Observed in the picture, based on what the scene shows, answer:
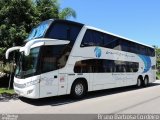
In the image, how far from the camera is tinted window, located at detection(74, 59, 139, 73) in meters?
13.4

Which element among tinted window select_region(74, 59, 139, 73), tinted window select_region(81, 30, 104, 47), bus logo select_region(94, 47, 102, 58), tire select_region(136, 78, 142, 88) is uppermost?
tinted window select_region(81, 30, 104, 47)

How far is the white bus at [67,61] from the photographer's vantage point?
36.6 ft

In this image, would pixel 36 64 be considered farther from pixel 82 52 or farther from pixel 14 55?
pixel 14 55

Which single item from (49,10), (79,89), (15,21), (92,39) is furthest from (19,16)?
(79,89)

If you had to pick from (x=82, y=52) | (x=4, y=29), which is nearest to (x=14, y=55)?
(x=4, y=29)

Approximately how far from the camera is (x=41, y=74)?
11.0 meters

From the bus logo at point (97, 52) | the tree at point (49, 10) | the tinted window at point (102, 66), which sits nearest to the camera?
the tinted window at point (102, 66)

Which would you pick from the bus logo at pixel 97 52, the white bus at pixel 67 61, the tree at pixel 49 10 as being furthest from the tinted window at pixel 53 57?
the tree at pixel 49 10

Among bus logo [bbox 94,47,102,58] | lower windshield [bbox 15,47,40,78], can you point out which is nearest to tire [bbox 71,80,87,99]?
bus logo [bbox 94,47,102,58]

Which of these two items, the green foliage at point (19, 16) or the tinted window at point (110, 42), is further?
the green foliage at point (19, 16)

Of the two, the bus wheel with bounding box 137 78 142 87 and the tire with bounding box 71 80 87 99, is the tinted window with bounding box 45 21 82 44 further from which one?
the bus wheel with bounding box 137 78 142 87

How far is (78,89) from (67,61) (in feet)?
5.60

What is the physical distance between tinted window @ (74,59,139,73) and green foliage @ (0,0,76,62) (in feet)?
15.8

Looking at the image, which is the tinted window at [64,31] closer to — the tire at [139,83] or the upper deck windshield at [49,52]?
the upper deck windshield at [49,52]
